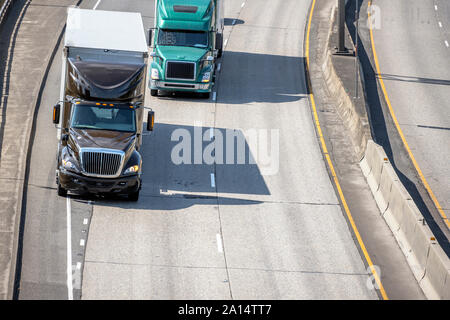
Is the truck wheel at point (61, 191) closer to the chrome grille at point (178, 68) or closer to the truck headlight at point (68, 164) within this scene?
the truck headlight at point (68, 164)

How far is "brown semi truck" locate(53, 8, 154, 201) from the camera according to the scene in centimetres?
2356

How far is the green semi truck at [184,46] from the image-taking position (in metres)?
33.3

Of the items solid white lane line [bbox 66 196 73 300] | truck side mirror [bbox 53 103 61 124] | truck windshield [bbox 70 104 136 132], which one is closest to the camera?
solid white lane line [bbox 66 196 73 300]

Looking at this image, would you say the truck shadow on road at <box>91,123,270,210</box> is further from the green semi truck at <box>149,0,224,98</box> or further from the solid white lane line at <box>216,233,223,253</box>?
the green semi truck at <box>149,0,224,98</box>

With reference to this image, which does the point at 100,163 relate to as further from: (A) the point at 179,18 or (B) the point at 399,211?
(A) the point at 179,18

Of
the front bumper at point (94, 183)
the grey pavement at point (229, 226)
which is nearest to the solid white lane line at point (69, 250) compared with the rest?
the grey pavement at point (229, 226)

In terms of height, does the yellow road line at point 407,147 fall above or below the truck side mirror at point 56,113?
below

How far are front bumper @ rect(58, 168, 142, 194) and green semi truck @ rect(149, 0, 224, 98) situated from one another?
10.3 m

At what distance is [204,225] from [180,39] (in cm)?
1293

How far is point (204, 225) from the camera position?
23.3 metres

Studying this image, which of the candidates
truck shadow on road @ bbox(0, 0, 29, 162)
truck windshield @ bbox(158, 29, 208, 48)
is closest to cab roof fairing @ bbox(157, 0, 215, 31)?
truck windshield @ bbox(158, 29, 208, 48)

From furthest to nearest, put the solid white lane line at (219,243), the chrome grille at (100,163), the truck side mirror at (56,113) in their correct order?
the truck side mirror at (56,113) < the chrome grille at (100,163) < the solid white lane line at (219,243)

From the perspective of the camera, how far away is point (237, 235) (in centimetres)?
2288

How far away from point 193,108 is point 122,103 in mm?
8069
